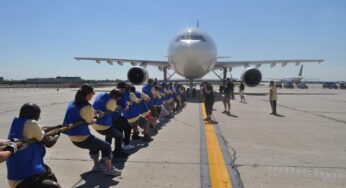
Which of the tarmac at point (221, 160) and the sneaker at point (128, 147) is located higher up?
the sneaker at point (128, 147)

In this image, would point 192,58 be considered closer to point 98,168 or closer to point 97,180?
point 98,168

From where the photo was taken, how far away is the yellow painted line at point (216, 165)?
517 cm

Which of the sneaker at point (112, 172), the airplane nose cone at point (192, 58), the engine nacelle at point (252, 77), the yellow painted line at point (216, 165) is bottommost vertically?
the yellow painted line at point (216, 165)

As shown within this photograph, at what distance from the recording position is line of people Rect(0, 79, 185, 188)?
11.6ft

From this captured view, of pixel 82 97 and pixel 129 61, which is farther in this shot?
pixel 129 61

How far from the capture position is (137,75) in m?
27.7

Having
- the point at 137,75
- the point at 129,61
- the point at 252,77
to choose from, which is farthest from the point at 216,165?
the point at 129,61

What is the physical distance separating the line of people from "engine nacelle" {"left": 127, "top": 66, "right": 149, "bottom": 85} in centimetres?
1761

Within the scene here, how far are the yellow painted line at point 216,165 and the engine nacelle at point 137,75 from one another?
18610 millimetres

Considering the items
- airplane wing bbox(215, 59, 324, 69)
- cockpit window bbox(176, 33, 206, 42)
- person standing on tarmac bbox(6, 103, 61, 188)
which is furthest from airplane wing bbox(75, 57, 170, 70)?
person standing on tarmac bbox(6, 103, 61, 188)

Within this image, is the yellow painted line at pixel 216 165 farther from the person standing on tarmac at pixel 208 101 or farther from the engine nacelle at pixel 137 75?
the engine nacelle at pixel 137 75

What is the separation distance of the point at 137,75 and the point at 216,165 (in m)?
21.9

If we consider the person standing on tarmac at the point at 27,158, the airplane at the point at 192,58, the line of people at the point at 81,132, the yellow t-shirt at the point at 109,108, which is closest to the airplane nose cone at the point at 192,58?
the airplane at the point at 192,58

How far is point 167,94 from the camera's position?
1345cm
